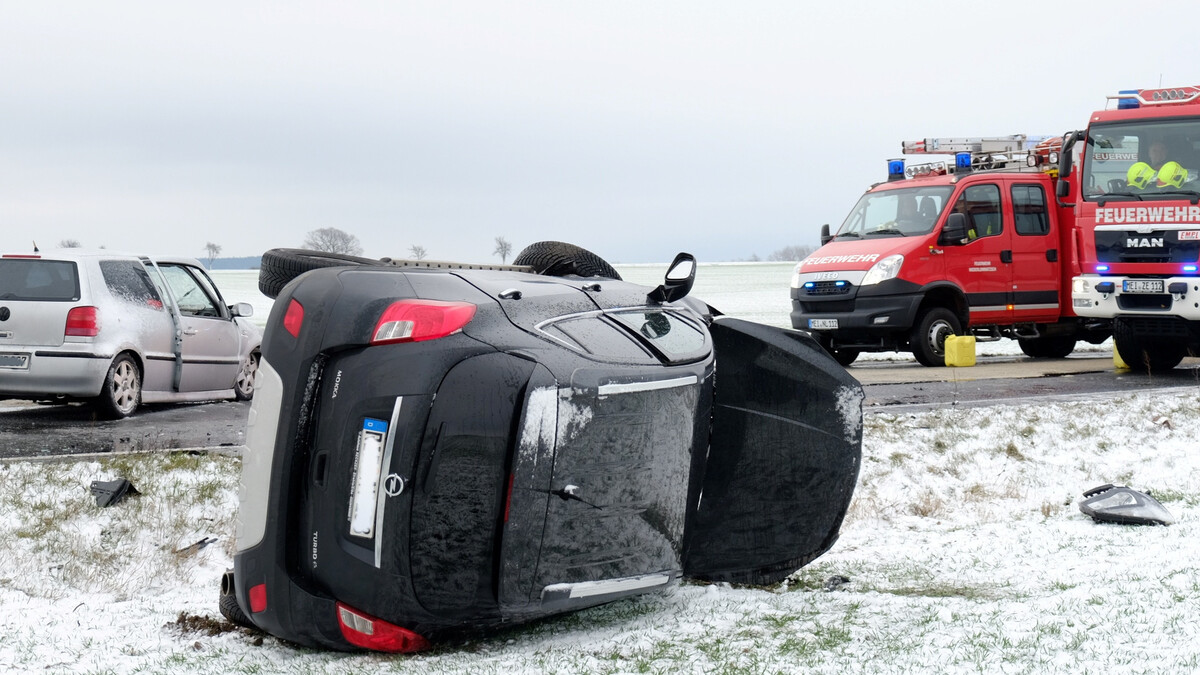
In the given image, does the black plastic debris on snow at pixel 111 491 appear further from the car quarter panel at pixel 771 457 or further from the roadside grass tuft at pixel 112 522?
the car quarter panel at pixel 771 457

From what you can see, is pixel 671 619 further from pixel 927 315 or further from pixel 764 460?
pixel 927 315

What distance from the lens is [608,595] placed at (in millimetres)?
3711

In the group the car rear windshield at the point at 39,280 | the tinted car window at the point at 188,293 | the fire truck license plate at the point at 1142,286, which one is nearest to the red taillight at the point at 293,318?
A: the car rear windshield at the point at 39,280

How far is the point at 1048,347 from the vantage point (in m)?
17.9

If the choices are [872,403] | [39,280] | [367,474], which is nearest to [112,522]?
[367,474]

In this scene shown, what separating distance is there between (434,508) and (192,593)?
2.04 metres

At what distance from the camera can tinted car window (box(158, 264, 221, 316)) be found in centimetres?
1123

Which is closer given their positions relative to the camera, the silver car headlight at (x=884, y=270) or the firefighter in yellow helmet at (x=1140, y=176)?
the firefighter in yellow helmet at (x=1140, y=176)

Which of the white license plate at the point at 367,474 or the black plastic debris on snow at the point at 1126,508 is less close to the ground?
the white license plate at the point at 367,474

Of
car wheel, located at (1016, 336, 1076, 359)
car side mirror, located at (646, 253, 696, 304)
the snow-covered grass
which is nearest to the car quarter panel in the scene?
the snow-covered grass

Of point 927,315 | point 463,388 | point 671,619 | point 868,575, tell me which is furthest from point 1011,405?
point 463,388

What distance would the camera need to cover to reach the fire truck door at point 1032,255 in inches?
606

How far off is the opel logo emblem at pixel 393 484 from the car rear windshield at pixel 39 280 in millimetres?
7673

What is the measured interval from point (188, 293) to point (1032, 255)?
35.1ft
